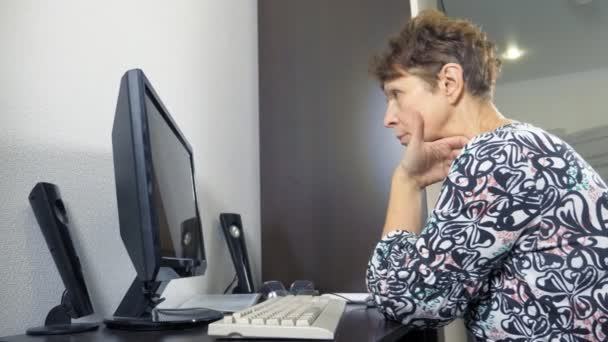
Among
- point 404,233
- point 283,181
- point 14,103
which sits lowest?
point 404,233

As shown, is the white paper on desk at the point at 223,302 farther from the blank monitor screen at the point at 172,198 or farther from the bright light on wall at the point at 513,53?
the bright light on wall at the point at 513,53

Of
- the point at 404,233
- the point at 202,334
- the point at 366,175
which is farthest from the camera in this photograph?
the point at 366,175

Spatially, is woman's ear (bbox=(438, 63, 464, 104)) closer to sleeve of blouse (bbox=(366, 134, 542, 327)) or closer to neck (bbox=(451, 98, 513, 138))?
neck (bbox=(451, 98, 513, 138))

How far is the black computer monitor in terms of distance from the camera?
823 millimetres

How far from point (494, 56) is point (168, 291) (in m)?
0.96

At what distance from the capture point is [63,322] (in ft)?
3.07

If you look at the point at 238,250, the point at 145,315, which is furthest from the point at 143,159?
the point at 238,250

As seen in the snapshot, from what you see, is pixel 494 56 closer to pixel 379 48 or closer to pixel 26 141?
pixel 379 48

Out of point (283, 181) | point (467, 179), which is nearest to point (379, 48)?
point (283, 181)

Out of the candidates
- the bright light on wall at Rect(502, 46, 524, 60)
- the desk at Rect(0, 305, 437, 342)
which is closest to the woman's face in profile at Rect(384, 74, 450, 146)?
the desk at Rect(0, 305, 437, 342)

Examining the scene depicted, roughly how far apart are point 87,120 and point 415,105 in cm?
68

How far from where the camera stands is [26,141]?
95 cm

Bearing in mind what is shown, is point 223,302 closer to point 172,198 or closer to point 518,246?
point 172,198

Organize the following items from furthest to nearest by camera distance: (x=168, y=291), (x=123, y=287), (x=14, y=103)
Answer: (x=168, y=291)
(x=123, y=287)
(x=14, y=103)
